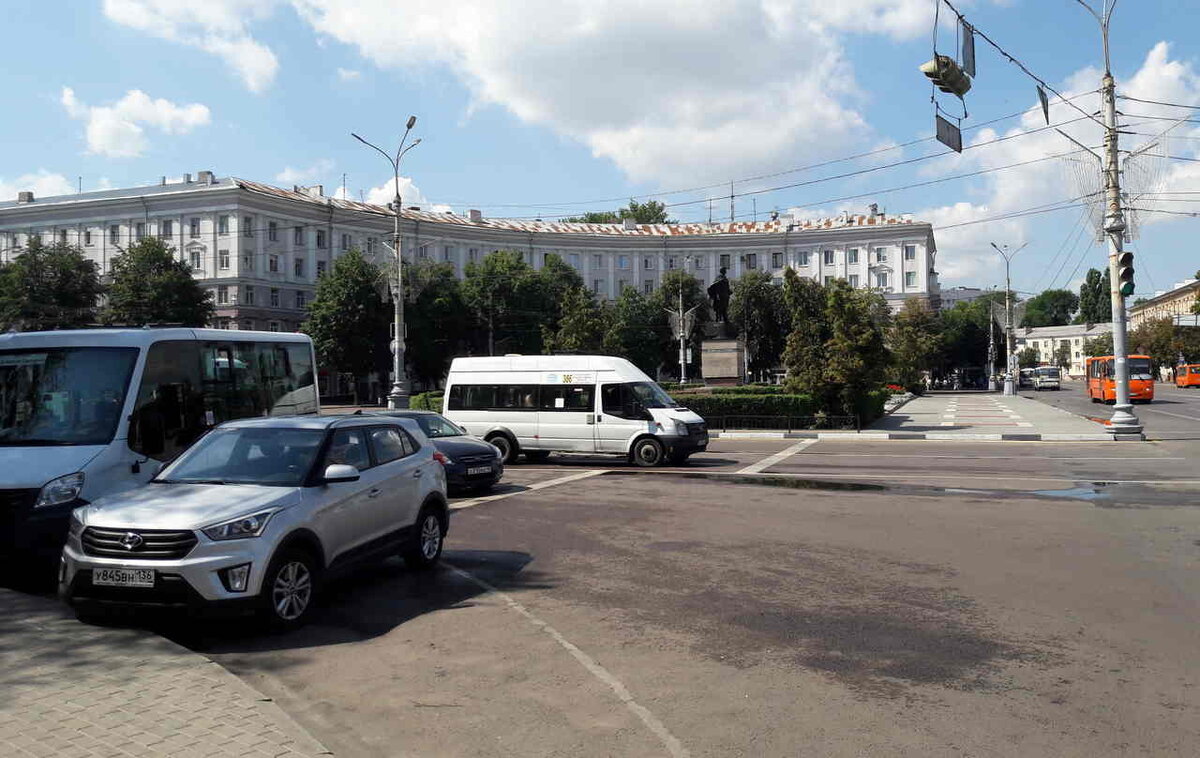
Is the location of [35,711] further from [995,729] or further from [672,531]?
[672,531]

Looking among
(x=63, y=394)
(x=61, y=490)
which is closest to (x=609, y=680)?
(x=61, y=490)

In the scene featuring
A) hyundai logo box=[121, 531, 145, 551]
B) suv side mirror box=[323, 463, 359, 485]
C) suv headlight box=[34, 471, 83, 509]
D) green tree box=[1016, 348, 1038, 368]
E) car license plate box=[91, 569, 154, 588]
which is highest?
green tree box=[1016, 348, 1038, 368]

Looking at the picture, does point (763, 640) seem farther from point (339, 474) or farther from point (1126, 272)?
point (1126, 272)

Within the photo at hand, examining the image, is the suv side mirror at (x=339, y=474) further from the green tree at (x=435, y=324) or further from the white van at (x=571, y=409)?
the green tree at (x=435, y=324)

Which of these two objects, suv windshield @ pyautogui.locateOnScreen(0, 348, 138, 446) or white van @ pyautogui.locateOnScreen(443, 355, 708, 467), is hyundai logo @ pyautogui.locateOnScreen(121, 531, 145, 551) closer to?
suv windshield @ pyautogui.locateOnScreen(0, 348, 138, 446)

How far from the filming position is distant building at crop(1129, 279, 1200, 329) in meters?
112

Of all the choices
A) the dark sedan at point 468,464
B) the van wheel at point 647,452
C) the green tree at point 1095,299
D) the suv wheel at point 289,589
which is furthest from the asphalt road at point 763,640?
the green tree at point 1095,299

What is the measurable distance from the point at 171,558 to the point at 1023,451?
21991 millimetres

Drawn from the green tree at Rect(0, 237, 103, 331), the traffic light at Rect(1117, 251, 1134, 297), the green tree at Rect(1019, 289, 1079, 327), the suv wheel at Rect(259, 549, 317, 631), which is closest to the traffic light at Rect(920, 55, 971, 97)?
the suv wheel at Rect(259, 549, 317, 631)

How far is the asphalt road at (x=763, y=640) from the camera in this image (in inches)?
183

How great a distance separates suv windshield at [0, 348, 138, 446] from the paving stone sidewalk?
2.80 metres

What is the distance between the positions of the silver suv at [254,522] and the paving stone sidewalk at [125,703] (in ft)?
1.14

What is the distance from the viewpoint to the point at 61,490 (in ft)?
25.8

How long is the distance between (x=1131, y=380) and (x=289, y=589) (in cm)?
5300
